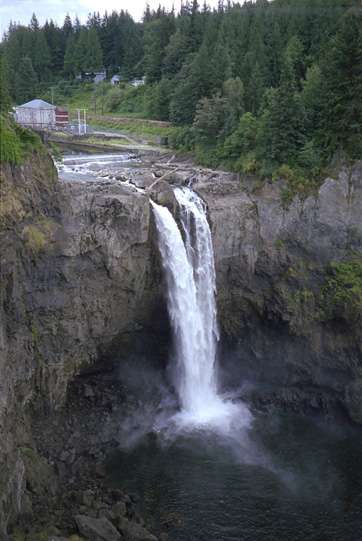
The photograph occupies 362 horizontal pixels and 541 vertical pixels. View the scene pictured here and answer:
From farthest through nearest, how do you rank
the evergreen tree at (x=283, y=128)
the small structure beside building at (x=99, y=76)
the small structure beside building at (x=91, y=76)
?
1. the small structure beside building at (x=99, y=76)
2. the small structure beside building at (x=91, y=76)
3. the evergreen tree at (x=283, y=128)

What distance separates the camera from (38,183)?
1022 inches

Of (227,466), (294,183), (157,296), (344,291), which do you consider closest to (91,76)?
(294,183)

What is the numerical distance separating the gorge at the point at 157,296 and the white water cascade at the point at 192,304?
0.32 ft

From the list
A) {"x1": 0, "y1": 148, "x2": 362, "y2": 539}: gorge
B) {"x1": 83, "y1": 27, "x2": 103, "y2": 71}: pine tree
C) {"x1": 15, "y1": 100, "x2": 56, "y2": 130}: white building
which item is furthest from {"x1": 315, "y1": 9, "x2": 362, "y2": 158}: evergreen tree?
{"x1": 83, "y1": 27, "x2": 103, "y2": 71}: pine tree

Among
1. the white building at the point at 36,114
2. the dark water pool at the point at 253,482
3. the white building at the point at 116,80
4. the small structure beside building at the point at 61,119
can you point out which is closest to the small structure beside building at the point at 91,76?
the white building at the point at 116,80

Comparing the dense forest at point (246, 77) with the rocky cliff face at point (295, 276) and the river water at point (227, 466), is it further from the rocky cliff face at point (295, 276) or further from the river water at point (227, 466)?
the river water at point (227, 466)

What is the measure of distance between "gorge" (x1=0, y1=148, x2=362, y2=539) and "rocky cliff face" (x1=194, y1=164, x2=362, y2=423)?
0.23 ft

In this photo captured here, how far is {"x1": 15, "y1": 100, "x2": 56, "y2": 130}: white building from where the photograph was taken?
160 feet

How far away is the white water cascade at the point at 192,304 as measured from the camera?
30.2 metres

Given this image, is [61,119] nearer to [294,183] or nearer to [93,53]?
[294,183]

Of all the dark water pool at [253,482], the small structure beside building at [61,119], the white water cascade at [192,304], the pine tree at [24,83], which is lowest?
the dark water pool at [253,482]

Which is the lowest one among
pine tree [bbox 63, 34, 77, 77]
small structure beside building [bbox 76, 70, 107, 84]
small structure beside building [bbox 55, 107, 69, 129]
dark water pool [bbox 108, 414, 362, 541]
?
dark water pool [bbox 108, 414, 362, 541]

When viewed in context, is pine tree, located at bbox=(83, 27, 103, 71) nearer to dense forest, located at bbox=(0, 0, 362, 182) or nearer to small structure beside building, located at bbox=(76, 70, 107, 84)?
dense forest, located at bbox=(0, 0, 362, 182)

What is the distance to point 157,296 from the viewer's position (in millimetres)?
31328
